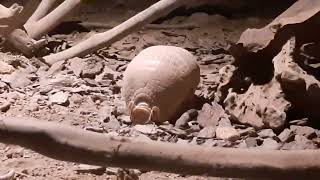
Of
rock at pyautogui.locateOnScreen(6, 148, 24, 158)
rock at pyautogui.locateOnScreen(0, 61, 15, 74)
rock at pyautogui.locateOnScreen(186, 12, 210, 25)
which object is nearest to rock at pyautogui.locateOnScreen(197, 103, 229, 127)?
rock at pyautogui.locateOnScreen(6, 148, 24, 158)

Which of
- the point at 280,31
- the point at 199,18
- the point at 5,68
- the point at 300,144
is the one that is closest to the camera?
the point at 300,144

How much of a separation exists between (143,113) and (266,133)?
577 millimetres

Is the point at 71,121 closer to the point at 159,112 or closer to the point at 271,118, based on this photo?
the point at 159,112

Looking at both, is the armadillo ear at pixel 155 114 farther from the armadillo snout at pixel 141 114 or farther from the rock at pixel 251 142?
the rock at pixel 251 142

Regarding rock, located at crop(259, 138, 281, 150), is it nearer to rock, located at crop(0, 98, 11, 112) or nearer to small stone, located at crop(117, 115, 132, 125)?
small stone, located at crop(117, 115, 132, 125)

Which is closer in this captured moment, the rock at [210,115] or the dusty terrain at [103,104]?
the dusty terrain at [103,104]

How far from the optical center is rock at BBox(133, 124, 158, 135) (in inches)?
102

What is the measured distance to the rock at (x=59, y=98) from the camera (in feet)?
9.53

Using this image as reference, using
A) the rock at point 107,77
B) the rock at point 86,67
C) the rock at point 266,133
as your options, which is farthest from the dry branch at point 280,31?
the rock at point 86,67

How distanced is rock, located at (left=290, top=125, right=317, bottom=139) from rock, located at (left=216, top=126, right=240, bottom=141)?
0.87 ft

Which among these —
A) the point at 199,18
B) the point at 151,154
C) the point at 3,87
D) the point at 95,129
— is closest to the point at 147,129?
the point at 95,129

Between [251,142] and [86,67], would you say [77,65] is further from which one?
[251,142]

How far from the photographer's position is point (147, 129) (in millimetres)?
2629

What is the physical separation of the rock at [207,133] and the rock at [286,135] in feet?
1.00
